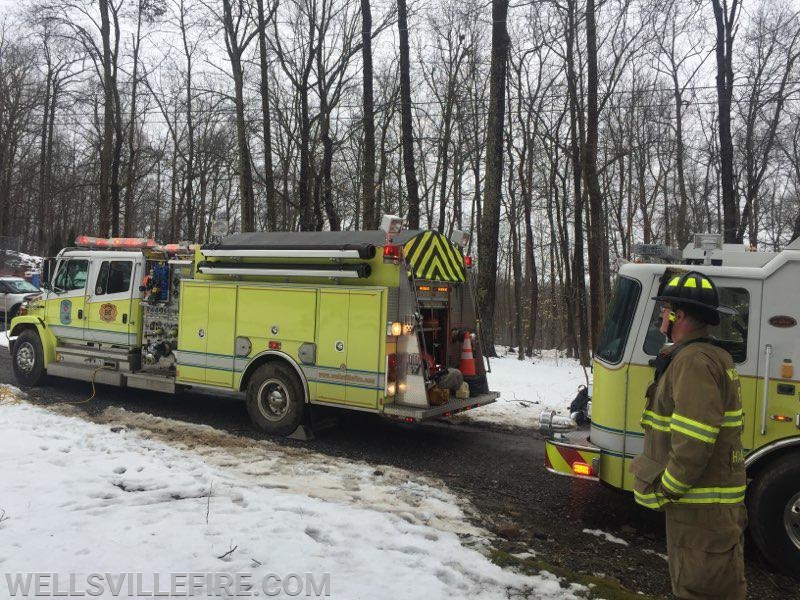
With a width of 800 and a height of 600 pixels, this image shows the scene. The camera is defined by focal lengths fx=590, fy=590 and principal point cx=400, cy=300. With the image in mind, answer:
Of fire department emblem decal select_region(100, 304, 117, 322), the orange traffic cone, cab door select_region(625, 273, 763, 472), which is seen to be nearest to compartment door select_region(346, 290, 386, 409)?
the orange traffic cone

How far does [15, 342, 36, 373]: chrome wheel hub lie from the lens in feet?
33.8

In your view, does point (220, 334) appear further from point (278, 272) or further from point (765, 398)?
point (765, 398)

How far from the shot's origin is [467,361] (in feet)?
26.6

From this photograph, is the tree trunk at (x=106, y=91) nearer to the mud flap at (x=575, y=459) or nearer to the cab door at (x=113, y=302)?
the cab door at (x=113, y=302)

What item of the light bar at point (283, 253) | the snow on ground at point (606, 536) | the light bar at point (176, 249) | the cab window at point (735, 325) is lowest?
the snow on ground at point (606, 536)

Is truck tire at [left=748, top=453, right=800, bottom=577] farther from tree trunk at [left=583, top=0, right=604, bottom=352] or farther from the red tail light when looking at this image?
tree trunk at [left=583, top=0, right=604, bottom=352]

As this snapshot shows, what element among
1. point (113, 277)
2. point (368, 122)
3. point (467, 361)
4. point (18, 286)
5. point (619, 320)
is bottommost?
point (467, 361)

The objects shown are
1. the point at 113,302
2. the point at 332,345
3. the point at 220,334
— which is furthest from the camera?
the point at 113,302

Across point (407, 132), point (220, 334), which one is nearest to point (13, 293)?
point (407, 132)

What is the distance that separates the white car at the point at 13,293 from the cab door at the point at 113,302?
509 inches

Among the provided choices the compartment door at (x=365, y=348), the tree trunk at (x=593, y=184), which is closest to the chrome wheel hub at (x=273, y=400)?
the compartment door at (x=365, y=348)

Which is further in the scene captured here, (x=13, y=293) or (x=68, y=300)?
(x=13, y=293)

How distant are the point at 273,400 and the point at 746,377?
554cm

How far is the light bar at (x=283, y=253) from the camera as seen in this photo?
286 inches
